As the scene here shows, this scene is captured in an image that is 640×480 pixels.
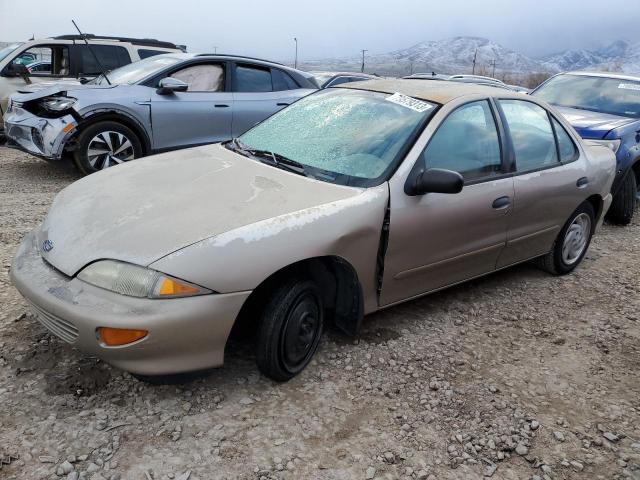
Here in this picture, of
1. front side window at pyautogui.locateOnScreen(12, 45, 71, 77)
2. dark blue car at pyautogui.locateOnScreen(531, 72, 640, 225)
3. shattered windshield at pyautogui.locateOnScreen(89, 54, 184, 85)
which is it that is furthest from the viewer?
front side window at pyautogui.locateOnScreen(12, 45, 71, 77)

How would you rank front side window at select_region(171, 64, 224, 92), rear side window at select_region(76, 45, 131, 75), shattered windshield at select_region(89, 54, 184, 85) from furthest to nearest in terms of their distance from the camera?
rear side window at select_region(76, 45, 131, 75) → front side window at select_region(171, 64, 224, 92) → shattered windshield at select_region(89, 54, 184, 85)

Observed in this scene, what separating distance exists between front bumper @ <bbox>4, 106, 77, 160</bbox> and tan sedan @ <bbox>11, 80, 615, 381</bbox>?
306 cm

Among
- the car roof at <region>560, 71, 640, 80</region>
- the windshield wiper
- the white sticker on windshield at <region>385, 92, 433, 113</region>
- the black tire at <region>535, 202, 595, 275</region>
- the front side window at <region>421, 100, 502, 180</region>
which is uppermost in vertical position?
the car roof at <region>560, 71, 640, 80</region>

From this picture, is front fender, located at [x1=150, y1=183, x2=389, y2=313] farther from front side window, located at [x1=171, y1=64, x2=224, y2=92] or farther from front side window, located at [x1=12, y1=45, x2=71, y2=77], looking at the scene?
front side window, located at [x1=12, y1=45, x2=71, y2=77]

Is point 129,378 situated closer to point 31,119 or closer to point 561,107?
point 31,119

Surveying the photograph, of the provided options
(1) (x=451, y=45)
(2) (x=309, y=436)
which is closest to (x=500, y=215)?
(2) (x=309, y=436)

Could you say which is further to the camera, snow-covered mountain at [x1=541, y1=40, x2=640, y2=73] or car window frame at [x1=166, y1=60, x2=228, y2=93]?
snow-covered mountain at [x1=541, y1=40, x2=640, y2=73]

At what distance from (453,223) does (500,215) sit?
492mm

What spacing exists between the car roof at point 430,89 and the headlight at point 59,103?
11.8 ft

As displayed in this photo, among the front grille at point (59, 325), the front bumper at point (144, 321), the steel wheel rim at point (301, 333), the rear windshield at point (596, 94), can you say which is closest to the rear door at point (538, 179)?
the steel wheel rim at point (301, 333)

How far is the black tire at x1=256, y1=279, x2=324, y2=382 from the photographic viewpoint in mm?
2586

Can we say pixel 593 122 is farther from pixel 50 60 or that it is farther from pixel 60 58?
pixel 50 60

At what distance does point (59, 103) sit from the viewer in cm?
600

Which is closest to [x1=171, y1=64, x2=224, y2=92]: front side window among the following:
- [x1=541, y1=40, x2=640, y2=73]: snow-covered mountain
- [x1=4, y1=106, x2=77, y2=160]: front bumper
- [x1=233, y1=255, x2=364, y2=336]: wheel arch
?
[x1=4, y1=106, x2=77, y2=160]: front bumper
